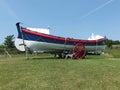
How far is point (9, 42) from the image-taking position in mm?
56938

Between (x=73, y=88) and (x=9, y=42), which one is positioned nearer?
(x=73, y=88)

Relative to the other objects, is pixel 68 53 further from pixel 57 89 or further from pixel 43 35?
pixel 57 89

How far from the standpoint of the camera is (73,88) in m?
7.01

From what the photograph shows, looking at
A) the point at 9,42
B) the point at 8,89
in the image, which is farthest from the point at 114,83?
the point at 9,42

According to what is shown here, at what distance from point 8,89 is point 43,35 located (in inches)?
549

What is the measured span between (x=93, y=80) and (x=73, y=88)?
4.01ft

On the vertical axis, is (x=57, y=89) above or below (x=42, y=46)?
below

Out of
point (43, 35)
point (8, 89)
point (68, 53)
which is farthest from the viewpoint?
point (68, 53)

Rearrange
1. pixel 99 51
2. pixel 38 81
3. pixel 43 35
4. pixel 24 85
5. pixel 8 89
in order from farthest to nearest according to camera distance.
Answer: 1. pixel 99 51
2. pixel 43 35
3. pixel 38 81
4. pixel 24 85
5. pixel 8 89

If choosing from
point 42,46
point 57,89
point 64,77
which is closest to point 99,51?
point 42,46

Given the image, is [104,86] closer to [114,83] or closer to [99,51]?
[114,83]

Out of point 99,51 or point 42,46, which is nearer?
point 42,46

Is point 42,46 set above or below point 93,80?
above

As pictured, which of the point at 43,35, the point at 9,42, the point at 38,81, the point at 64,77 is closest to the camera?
the point at 38,81
